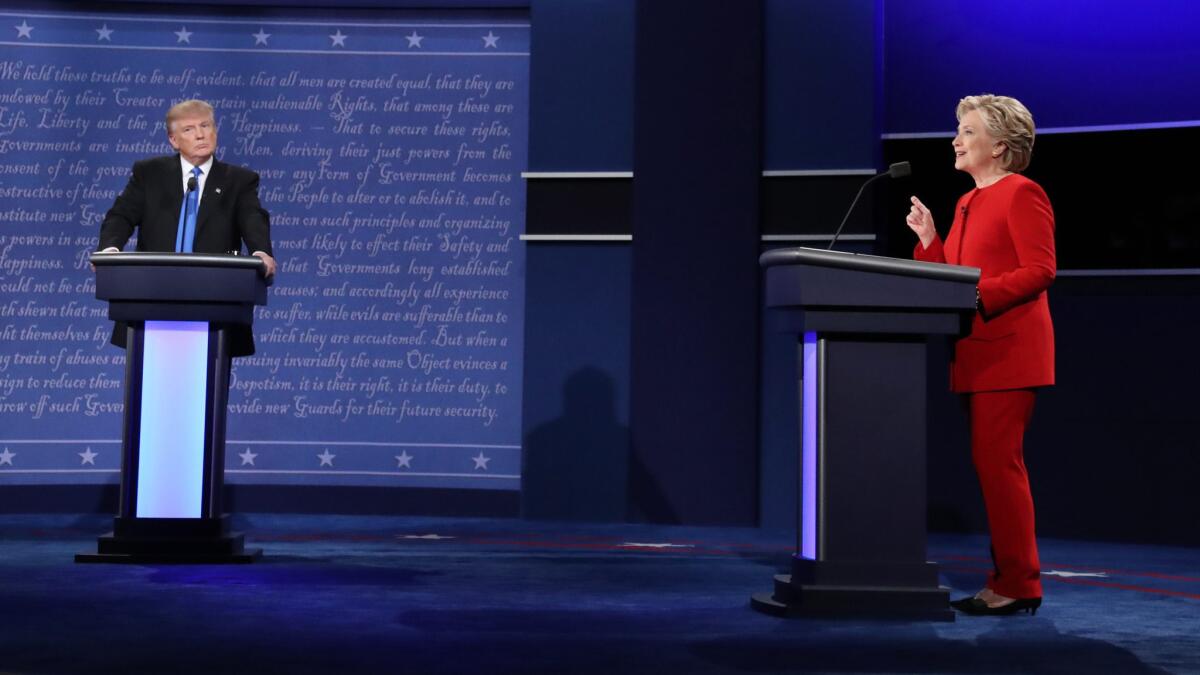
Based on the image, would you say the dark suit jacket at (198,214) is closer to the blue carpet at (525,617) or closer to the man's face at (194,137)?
the man's face at (194,137)

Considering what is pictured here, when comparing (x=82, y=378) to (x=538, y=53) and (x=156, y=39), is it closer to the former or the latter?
(x=156, y=39)

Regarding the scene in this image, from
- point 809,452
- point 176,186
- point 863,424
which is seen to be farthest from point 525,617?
point 176,186

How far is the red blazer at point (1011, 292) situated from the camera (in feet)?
12.6

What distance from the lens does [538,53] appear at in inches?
269

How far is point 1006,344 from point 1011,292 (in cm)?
17

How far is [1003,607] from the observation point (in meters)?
3.90

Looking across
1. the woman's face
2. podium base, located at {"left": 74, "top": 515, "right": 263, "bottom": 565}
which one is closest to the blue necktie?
podium base, located at {"left": 74, "top": 515, "right": 263, "bottom": 565}

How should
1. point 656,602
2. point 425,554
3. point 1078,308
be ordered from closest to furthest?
point 656,602 < point 425,554 < point 1078,308

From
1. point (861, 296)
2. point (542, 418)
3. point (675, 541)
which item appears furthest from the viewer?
point (542, 418)

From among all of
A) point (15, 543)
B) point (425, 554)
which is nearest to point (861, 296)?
point (425, 554)

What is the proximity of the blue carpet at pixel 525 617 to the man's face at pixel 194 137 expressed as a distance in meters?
1.46

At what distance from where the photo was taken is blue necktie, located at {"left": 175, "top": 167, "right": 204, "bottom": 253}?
5148mm

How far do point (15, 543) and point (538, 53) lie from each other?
3206mm

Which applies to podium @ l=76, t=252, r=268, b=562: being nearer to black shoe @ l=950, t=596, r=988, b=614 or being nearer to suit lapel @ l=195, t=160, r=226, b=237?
suit lapel @ l=195, t=160, r=226, b=237
